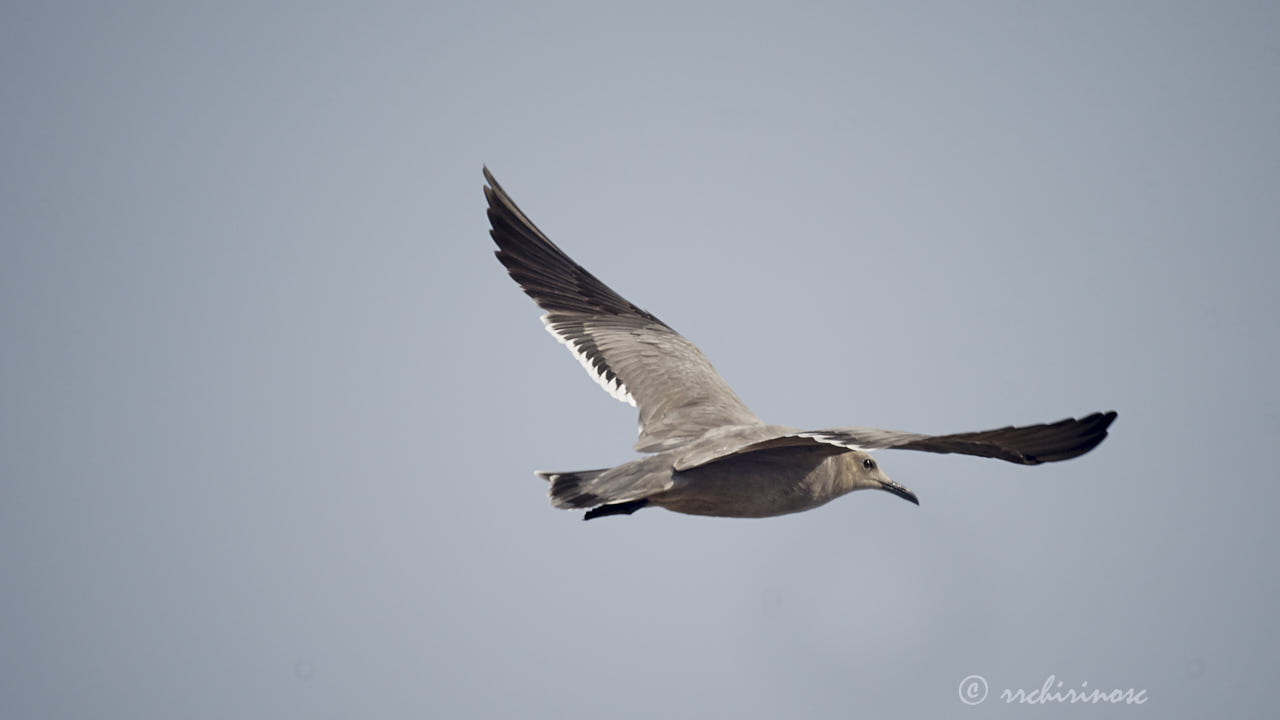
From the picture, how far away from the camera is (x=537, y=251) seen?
42.7 feet

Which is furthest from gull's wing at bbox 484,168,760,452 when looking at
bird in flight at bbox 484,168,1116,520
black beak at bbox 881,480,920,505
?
black beak at bbox 881,480,920,505

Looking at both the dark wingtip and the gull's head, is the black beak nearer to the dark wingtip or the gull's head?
the gull's head

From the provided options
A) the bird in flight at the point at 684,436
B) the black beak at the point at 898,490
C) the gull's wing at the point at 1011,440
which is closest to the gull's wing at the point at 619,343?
the bird in flight at the point at 684,436

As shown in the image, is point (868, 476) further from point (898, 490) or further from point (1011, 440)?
point (1011, 440)

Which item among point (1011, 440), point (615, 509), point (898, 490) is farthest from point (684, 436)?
point (1011, 440)

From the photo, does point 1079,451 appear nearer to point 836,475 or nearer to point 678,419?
point 836,475

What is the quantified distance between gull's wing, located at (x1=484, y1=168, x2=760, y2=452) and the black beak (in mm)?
1304

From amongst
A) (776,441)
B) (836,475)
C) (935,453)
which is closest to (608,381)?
(836,475)

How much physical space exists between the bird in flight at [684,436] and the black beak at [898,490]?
0.01m

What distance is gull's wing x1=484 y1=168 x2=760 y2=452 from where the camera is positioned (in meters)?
10.6

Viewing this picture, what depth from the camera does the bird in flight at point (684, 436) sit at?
7.34 m

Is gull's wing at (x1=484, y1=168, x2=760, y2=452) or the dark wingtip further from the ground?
gull's wing at (x1=484, y1=168, x2=760, y2=452)

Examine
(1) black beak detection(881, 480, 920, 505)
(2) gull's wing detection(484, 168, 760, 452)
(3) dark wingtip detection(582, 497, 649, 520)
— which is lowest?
(1) black beak detection(881, 480, 920, 505)

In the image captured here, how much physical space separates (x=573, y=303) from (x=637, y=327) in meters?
0.79
